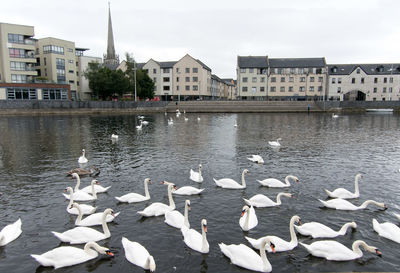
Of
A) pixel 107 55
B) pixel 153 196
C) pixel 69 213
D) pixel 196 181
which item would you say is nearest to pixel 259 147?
pixel 196 181

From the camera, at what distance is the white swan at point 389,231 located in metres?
10.8

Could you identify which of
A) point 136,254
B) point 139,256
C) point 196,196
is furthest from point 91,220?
point 196,196

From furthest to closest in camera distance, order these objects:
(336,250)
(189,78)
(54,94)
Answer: (189,78), (54,94), (336,250)

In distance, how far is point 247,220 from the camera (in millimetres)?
11438

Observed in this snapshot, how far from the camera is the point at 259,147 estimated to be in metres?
28.4

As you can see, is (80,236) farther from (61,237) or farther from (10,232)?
(10,232)

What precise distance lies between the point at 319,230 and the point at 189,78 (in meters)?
98.6

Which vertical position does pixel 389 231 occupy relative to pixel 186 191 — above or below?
below

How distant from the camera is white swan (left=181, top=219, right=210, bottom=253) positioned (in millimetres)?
9902

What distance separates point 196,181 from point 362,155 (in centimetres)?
1578

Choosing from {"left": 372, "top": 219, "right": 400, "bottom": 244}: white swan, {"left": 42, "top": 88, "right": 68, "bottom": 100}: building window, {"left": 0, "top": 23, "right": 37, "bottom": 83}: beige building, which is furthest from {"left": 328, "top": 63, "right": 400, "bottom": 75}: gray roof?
{"left": 372, "top": 219, "right": 400, "bottom": 244}: white swan

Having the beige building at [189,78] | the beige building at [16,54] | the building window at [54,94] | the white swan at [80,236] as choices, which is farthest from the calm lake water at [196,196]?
the beige building at [189,78]

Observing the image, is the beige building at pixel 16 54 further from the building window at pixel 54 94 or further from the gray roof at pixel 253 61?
the gray roof at pixel 253 61

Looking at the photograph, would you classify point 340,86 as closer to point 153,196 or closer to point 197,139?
point 197,139
